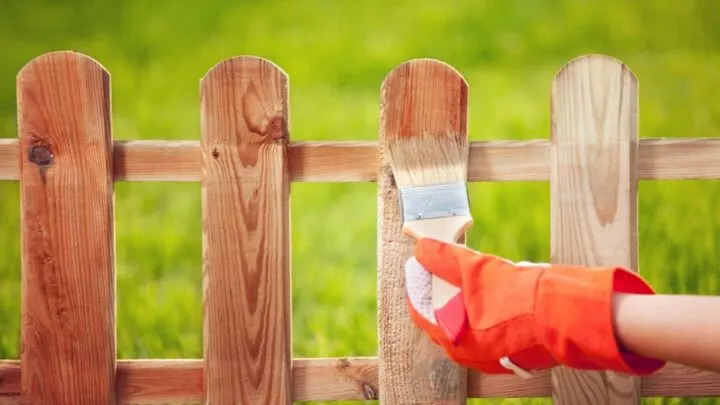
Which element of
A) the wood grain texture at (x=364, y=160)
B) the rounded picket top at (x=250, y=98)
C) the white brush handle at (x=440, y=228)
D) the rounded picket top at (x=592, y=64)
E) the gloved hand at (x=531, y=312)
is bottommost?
the gloved hand at (x=531, y=312)

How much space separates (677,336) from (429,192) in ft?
2.60

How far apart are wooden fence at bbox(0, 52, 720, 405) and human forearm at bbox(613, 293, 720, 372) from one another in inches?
27.9

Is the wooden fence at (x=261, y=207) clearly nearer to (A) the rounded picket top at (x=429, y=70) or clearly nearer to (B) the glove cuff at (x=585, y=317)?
(A) the rounded picket top at (x=429, y=70)

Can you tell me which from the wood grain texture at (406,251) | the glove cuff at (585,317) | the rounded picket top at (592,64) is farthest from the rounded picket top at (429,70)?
the glove cuff at (585,317)

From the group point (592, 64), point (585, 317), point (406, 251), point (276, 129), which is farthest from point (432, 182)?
point (585, 317)

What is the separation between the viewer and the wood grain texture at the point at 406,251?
2209 millimetres

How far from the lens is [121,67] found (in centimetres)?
483

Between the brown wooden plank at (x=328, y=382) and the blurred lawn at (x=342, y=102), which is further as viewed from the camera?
the blurred lawn at (x=342, y=102)

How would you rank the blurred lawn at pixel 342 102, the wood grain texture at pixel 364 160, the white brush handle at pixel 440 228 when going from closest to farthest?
1. the white brush handle at pixel 440 228
2. the wood grain texture at pixel 364 160
3. the blurred lawn at pixel 342 102

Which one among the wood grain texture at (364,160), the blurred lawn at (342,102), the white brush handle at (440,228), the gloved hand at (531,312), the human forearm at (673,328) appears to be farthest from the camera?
the blurred lawn at (342,102)

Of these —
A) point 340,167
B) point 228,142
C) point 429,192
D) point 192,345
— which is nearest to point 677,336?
point 429,192

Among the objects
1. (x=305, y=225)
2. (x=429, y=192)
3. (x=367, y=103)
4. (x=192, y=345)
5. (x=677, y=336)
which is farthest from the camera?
(x=367, y=103)

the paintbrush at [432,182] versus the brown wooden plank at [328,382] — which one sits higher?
the paintbrush at [432,182]

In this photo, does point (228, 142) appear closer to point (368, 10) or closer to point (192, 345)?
point (192, 345)
